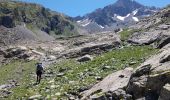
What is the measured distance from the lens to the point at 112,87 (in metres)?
27.4

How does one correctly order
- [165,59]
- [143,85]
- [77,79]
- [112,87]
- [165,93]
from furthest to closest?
[77,79], [112,87], [165,59], [143,85], [165,93]

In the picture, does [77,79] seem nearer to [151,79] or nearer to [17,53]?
[151,79]

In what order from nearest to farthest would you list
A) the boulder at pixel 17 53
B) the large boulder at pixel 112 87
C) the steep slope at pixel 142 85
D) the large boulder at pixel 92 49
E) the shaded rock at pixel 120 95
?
the steep slope at pixel 142 85, the shaded rock at pixel 120 95, the large boulder at pixel 112 87, the large boulder at pixel 92 49, the boulder at pixel 17 53

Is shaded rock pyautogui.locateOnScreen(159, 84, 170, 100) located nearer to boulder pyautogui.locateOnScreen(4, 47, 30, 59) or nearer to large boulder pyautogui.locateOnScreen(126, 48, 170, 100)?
large boulder pyautogui.locateOnScreen(126, 48, 170, 100)

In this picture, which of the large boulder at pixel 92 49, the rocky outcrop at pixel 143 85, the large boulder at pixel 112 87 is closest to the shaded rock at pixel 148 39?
the large boulder at pixel 92 49

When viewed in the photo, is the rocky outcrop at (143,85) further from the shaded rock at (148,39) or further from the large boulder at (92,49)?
the large boulder at (92,49)

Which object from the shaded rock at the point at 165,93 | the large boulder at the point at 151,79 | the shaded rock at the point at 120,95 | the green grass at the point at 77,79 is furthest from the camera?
the green grass at the point at 77,79

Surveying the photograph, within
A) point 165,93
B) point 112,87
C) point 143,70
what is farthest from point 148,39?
point 165,93

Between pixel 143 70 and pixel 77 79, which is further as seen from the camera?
pixel 77 79

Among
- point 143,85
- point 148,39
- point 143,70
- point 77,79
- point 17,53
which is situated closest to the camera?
point 143,85

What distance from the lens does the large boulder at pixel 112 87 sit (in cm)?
2645

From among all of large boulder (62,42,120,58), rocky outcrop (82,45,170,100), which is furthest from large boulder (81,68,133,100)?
large boulder (62,42,120,58)

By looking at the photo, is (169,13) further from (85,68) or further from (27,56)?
(85,68)

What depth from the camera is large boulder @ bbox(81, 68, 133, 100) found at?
86.8ft
